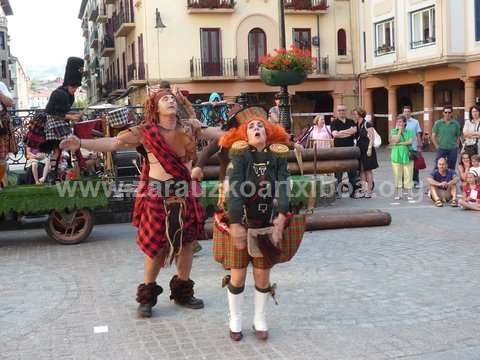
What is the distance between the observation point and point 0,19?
77562 mm

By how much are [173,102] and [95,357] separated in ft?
6.94

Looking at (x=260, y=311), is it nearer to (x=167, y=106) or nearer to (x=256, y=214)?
(x=256, y=214)

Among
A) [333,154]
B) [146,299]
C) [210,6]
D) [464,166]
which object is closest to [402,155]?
[464,166]

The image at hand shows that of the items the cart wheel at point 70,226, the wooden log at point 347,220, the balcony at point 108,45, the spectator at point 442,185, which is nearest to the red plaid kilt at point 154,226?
the cart wheel at point 70,226

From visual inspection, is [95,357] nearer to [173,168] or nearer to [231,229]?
[231,229]

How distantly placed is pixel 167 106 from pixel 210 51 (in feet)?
98.0

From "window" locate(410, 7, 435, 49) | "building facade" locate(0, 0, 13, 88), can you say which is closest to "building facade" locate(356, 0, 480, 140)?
"window" locate(410, 7, 435, 49)

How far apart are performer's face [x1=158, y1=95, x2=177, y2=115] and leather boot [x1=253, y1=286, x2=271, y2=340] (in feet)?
5.27

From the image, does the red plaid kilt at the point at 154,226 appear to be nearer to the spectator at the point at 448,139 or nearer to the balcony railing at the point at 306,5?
the spectator at the point at 448,139

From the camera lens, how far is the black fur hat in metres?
8.86

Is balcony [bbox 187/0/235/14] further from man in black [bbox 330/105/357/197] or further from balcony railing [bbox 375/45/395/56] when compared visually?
man in black [bbox 330/105/357/197]

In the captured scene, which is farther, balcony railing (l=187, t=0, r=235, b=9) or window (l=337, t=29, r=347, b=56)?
window (l=337, t=29, r=347, b=56)

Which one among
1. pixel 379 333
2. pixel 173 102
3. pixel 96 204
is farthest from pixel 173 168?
pixel 96 204

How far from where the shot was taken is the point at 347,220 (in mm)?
10172
